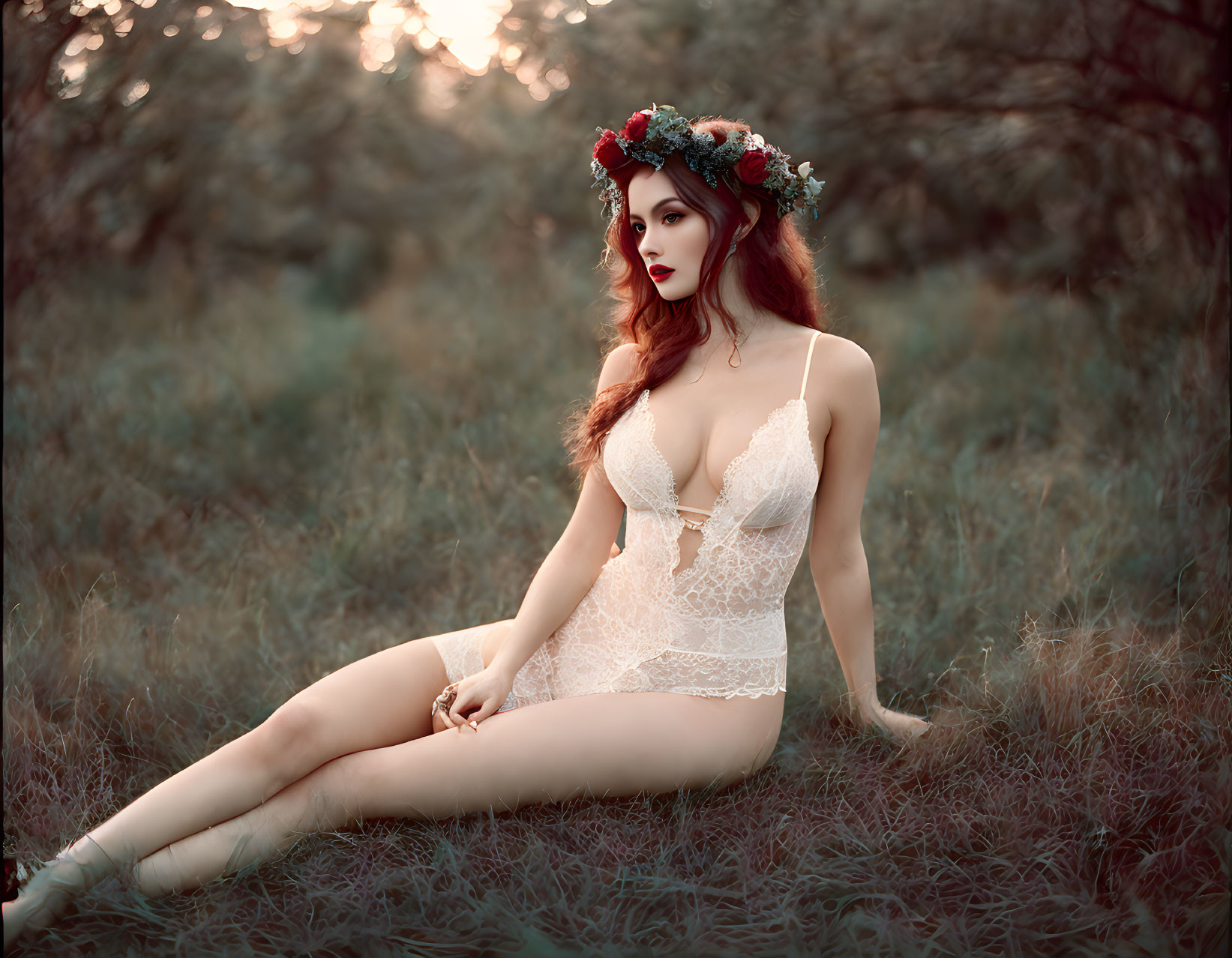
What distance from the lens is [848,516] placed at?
2.54 meters

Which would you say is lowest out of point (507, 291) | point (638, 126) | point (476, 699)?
point (476, 699)

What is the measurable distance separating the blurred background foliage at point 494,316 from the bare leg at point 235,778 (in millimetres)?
940

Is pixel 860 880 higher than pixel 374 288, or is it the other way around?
pixel 374 288

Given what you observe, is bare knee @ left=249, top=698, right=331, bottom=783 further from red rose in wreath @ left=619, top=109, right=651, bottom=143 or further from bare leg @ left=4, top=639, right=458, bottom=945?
red rose in wreath @ left=619, top=109, right=651, bottom=143

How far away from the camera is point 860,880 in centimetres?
225

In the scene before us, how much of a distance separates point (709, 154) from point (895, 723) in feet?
5.49

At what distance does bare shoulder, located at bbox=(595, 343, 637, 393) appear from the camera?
2.63m

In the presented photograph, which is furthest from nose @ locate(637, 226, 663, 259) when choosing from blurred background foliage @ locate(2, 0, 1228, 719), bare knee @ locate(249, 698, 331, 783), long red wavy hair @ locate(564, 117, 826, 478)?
blurred background foliage @ locate(2, 0, 1228, 719)

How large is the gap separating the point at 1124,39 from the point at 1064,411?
164 cm

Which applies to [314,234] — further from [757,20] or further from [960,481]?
[960,481]

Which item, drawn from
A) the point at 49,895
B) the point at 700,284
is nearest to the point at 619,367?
the point at 700,284

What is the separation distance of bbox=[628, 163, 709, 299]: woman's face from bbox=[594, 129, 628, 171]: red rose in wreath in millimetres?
81

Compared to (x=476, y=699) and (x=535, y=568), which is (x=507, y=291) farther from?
(x=476, y=699)

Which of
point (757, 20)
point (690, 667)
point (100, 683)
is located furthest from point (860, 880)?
point (757, 20)
